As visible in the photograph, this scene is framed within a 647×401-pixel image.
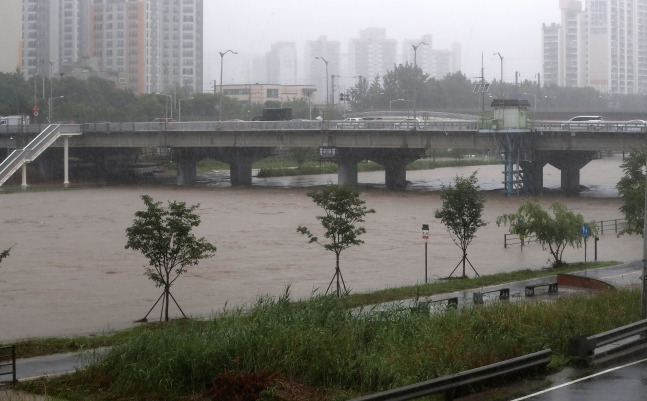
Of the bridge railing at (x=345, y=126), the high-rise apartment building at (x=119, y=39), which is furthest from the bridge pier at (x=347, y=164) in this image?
the high-rise apartment building at (x=119, y=39)

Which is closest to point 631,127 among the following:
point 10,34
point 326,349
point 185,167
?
point 185,167

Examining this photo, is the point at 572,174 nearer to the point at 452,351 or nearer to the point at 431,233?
the point at 431,233

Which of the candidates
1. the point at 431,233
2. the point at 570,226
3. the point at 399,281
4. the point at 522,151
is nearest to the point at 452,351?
the point at 399,281

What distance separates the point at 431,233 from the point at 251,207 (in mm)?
14352

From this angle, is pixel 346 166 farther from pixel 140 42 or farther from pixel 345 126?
pixel 140 42

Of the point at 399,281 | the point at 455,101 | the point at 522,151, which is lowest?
the point at 399,281

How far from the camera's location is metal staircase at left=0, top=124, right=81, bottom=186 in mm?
65125

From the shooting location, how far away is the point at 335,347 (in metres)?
12.6

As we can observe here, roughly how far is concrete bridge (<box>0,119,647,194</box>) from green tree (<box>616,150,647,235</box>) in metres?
18.7

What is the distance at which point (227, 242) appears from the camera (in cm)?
3794

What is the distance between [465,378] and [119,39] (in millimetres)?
137984

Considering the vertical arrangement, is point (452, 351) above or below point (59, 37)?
below

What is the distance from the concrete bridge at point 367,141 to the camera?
60375mm

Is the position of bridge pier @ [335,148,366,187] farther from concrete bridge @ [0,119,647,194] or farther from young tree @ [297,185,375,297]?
young tree @ [297,185,375,297]
